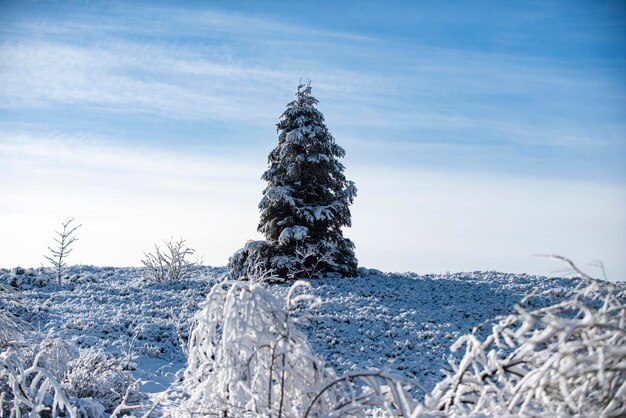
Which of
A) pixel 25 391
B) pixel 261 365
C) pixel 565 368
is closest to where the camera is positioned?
pixel 565 368

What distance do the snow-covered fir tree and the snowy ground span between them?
1.06 metres

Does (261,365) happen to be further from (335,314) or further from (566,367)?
(335,314)

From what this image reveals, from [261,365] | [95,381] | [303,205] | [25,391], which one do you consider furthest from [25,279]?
[261,365]

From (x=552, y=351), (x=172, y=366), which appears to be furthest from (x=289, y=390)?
(x=172, y=366)

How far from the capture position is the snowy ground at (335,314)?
10.9 meters

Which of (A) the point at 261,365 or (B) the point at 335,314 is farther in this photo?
(B) the point at 335,314

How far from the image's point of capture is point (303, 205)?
17.8 m

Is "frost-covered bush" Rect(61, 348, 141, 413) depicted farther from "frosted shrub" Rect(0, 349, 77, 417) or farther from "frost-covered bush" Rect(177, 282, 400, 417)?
"frost-covered bush" Rect(177, 282, 400, 417)

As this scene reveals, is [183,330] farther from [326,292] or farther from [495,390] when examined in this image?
[495,390]

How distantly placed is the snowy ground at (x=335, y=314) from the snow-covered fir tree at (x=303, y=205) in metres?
1.06

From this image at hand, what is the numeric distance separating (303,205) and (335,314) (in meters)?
5.51

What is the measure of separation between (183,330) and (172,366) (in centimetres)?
144

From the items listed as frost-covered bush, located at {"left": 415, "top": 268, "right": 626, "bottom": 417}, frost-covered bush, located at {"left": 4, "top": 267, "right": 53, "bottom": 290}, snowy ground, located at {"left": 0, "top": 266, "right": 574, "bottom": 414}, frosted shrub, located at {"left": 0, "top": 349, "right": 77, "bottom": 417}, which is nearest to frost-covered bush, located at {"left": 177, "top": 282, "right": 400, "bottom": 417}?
frost-covered bush, located at {"left": 415, "top": 268, "right": 626, "bottom": 417}

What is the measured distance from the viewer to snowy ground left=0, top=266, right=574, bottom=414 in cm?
1093
